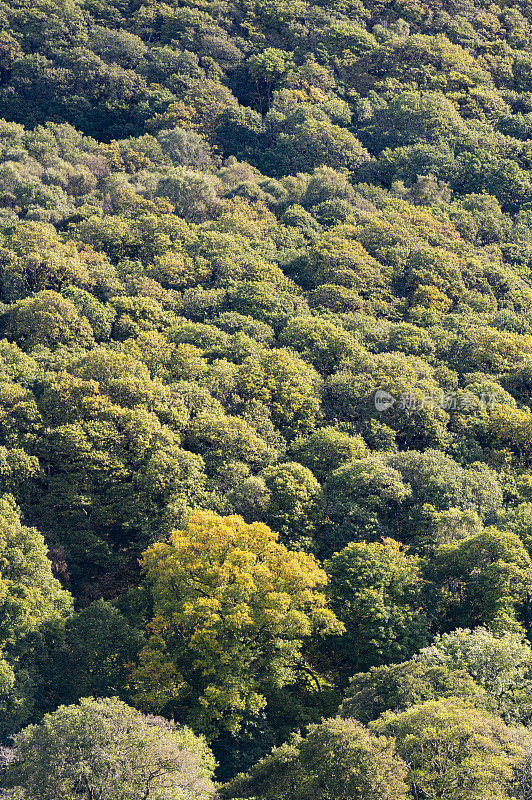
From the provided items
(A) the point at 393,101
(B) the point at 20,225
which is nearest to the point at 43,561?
(B) the point at 20,225

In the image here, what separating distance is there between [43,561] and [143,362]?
21480mm

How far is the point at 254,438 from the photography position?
65.4 meters

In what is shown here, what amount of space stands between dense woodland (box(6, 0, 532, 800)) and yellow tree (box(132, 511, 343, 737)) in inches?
7.4

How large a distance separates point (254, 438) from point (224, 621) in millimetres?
18056

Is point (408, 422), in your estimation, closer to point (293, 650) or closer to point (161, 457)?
point (161, 457)

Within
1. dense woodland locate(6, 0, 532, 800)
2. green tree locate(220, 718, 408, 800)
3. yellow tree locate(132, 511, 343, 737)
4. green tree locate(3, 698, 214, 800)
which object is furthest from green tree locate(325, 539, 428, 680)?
green tree locate(3, 698, 214, 800)
